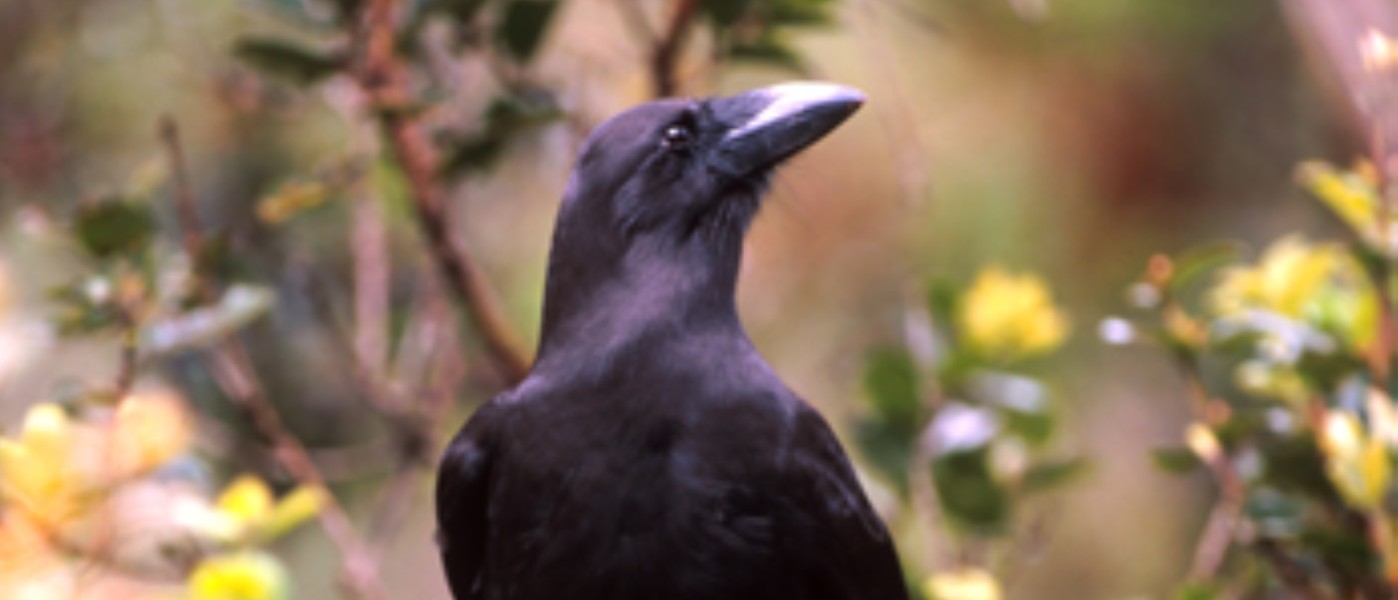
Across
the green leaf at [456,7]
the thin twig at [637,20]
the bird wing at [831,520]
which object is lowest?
the bird wing at [831,520]

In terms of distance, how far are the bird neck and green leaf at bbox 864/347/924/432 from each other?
58 cm

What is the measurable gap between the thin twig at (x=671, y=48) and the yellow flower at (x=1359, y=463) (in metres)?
1.04

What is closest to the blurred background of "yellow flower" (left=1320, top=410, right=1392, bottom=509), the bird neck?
the bird neck

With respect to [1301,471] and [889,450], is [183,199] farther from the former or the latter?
[1301,471]

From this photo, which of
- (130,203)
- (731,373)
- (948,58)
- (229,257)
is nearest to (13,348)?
(130,203)

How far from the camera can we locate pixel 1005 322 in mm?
2562

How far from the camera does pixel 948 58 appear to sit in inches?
195

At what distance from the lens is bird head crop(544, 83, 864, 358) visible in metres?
1.92

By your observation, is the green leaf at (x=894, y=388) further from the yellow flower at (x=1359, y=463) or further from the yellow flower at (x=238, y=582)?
the yellow flower at (x=238, y=582)

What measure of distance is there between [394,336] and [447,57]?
0.80 meters

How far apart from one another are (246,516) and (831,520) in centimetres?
70

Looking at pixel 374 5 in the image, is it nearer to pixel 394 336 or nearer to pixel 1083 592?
pixel 394 336

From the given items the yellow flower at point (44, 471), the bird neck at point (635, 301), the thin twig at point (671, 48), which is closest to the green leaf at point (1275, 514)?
the bird neck at point (635, 301)

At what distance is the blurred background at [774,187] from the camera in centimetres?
278
